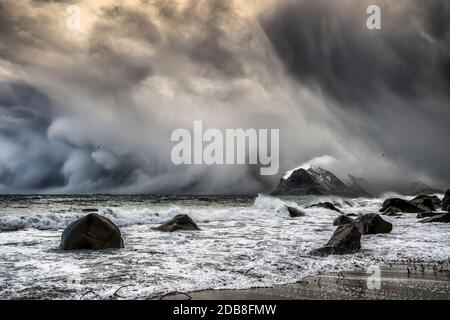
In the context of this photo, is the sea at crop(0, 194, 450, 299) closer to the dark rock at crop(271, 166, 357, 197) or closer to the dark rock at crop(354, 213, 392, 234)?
the dark rock at crop(354, 213, 392, 234)

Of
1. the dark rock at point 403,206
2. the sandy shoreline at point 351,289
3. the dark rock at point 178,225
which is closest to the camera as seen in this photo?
the sandy shoreline at point 351,289

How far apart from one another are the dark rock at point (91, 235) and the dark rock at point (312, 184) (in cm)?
13671

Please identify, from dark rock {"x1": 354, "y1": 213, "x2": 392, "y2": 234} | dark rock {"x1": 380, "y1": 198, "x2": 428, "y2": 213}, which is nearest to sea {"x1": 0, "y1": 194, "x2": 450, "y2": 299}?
dark rock {"x1": 354, "y1": 213, "x2": 392, "y2": 234}

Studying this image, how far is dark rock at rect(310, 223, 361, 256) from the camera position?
920cm

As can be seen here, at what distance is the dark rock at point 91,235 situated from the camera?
9773mm

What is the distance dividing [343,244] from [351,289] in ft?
12.9

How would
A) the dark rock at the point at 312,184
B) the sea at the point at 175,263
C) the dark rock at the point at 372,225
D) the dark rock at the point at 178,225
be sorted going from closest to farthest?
the sea at the point at 175,263
the dark rock at the point at 372,225
the dark rock at the point at 178,225
the dark rock at the point at 312,184

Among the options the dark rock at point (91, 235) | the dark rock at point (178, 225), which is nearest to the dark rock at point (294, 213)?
the dark rock at point (178, 225)

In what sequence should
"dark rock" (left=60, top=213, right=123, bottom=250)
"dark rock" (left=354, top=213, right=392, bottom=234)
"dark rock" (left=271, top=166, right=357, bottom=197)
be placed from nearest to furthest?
"dark rock" (left=60, top=213, right=123, bottom=250) < "dark rock" (left=354, top=213, right=392, bottom=234) < "dark rock" (left=271, top=166, right=357, bottom=197)

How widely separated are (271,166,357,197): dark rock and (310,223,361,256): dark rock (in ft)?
443

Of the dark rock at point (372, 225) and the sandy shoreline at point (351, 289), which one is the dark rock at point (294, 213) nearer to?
the dark rock at point (372, 225)

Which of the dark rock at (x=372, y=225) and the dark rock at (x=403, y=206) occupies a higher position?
the dark rock at (x=372, y=225)

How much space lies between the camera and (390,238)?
12.5 meters
